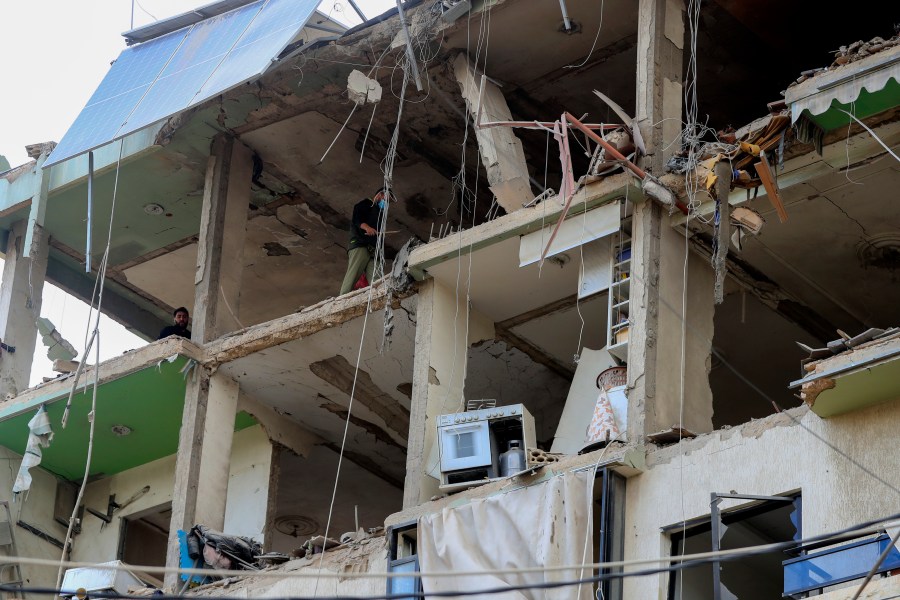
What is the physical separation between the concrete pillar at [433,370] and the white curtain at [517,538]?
1.30 m

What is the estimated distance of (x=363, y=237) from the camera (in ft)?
68.3

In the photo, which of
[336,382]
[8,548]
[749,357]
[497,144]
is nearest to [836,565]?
[497,144]

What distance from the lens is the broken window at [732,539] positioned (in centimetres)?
1405

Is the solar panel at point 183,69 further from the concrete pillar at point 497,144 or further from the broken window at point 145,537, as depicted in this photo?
the broken window at point 145,537

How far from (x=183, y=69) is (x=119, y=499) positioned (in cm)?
675

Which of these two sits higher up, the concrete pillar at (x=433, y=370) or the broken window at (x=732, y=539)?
the concrete pillar at (x=433, y=370)

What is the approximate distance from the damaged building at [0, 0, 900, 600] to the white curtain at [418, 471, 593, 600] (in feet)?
0.11

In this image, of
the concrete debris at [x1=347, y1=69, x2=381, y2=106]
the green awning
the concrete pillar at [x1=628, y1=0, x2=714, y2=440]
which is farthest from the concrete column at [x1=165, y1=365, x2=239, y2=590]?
the green awning

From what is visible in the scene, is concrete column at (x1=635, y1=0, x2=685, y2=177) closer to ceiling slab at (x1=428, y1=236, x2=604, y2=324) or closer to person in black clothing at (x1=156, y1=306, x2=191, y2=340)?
ceiling slab at (x1=428, y1=236, x2=604, y2=324)

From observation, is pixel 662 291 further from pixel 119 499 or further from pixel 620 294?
pixel 119 499

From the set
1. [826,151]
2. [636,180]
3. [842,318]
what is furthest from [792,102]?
[842,318]

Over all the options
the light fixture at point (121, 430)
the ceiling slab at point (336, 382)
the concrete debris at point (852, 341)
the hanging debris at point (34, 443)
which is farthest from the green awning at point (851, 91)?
the hanging debris at point (34, 443)

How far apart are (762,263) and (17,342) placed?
11315 mm

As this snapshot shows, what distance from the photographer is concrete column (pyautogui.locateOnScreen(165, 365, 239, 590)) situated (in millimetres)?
19953
